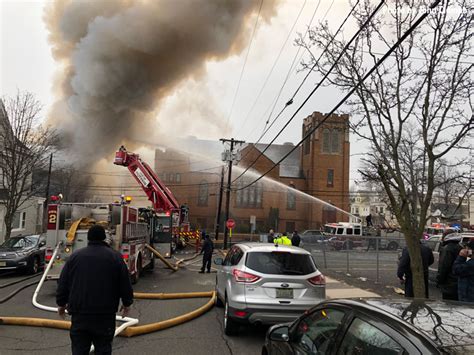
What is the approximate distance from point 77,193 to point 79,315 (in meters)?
29.9

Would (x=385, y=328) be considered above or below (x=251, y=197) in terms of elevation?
below

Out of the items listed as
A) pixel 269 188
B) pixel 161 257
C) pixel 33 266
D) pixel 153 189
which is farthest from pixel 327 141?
pixel 33 266

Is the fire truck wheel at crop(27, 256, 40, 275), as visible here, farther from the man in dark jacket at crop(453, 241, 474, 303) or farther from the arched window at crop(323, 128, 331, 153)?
the arched window at crop(323, 128, 331, 153)

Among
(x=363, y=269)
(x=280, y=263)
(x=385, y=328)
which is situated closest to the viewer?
(x=385, y=328)

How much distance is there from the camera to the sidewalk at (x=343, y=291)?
10.1 meters

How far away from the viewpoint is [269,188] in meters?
56.4

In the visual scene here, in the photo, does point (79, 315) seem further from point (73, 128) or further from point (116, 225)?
point (73, 128)

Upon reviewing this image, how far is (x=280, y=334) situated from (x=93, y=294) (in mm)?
1640

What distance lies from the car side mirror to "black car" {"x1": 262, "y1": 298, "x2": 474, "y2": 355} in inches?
0.5

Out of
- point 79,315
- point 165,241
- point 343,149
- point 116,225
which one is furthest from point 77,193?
point 343,149

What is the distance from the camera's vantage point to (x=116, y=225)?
10.2 metres

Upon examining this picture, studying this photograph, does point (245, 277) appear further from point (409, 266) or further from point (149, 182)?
point (149, 182)

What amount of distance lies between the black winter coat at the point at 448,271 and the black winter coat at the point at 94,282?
18.4 feet

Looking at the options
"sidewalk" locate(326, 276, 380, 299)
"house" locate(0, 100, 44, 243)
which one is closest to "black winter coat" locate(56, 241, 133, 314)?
"sidewalk" locate(326, 276, 380, 299)
